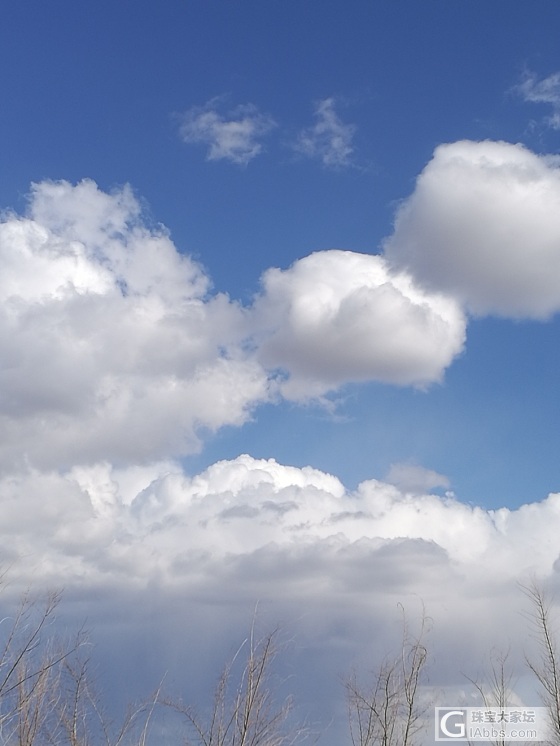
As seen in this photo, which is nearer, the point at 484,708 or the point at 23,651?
the point at 23,651

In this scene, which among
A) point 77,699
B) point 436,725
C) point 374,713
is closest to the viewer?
point 77,699

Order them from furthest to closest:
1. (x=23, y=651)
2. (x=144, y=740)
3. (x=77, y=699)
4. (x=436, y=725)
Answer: (x=436, y=725), (x=77, y=699), (x=144, y=740), (x=23, y=651)

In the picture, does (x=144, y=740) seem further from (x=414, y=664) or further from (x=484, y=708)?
→ (x=484, y=708)

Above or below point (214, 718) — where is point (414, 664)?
above

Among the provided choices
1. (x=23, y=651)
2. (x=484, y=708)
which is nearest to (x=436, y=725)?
(x=484, y=708)

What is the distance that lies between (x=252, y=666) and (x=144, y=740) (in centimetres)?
338

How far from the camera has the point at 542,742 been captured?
29500 millimetres

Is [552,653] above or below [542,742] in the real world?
above

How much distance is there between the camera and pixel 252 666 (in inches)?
924

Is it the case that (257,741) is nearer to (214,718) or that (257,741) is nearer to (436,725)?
(214,718)

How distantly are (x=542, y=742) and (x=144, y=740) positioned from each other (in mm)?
14687

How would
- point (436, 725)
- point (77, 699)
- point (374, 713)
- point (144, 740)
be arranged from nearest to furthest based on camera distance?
point (144, 740) < point (77, 699) < point (374, 713) < point (436, 725)

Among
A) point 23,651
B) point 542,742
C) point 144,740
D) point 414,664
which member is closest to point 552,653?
point 542,742

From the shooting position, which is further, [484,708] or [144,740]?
[484,708]
